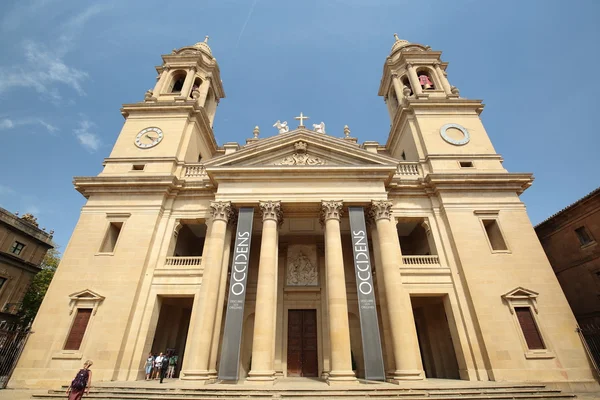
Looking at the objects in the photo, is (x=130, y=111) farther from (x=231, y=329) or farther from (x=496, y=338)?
(x=496, y=338)

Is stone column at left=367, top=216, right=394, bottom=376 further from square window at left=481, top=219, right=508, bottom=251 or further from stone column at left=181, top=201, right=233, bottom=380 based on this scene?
stone column at left=181, top=201, right=233, bottom=380

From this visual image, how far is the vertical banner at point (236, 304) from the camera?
44.1ft

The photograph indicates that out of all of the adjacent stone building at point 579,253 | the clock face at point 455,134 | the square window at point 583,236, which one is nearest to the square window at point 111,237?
the clock face at point 455,134

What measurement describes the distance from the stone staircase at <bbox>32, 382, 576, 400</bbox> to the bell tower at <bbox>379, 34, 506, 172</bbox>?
1271cm

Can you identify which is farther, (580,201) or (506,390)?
(580,201)

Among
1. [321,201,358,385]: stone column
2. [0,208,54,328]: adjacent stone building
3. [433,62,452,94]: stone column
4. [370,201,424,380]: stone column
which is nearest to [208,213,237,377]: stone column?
[321,201,358,385]: stone column

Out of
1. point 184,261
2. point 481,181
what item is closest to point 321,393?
point 184,261

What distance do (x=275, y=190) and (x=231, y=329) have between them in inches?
318

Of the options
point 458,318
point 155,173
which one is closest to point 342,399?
point 458,318

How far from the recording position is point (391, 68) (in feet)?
92.1

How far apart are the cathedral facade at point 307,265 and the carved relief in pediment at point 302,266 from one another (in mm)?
99

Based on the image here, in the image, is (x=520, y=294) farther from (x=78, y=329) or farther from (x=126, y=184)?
(x=126, y=184)

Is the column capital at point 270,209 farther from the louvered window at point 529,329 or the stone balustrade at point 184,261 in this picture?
the louvered window at point 529,329

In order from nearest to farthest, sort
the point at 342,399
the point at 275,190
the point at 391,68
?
1. the point at 342,399
2. the point at 275,190
3. the point at 391,68
